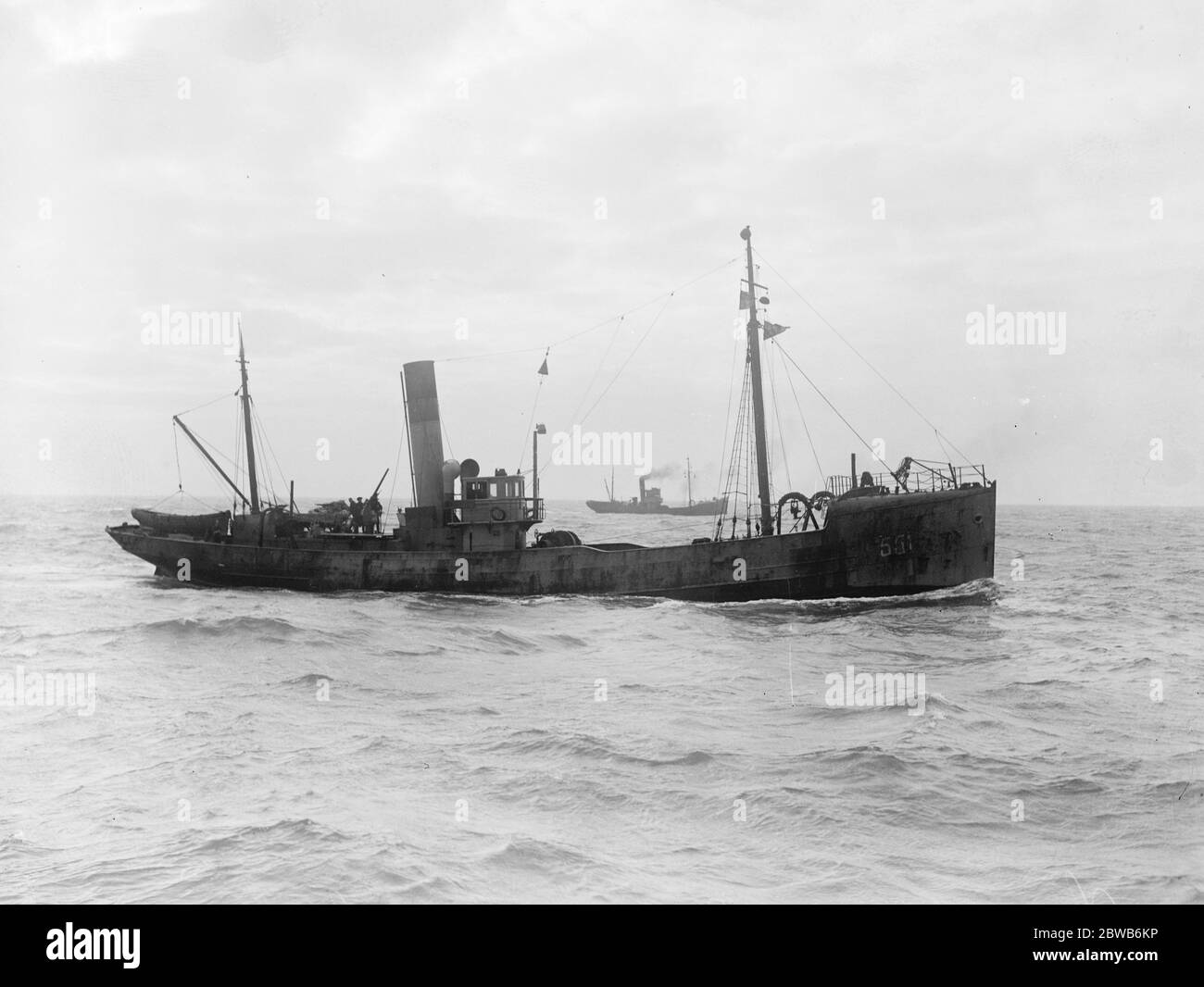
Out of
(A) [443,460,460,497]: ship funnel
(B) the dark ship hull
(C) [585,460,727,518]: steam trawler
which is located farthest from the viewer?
(C) [585,460,727,518]: steam trawler

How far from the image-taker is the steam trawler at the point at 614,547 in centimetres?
3020

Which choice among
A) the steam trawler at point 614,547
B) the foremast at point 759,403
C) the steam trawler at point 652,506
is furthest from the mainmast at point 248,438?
the steam trawler at point 652,506

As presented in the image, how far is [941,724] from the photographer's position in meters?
14.0

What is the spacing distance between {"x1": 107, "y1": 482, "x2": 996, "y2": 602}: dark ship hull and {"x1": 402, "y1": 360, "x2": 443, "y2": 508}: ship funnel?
323 centimetres

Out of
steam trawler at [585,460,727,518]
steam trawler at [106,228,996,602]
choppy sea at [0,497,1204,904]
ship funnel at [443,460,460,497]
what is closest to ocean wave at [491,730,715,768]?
choppy sea at [0,497,1204,904]

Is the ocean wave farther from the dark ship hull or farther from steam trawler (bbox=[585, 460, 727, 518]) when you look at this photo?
steam trawler (bbox=[585, 460, 727, 518])

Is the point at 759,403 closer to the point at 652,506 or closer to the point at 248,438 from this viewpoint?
the point at 248,438

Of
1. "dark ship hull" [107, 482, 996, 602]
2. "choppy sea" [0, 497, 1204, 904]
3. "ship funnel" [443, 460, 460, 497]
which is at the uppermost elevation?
"ship funnel" [443, 460, 460, 497]

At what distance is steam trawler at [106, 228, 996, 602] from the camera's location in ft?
99.1

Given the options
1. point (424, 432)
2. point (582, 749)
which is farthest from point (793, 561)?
point (582, 749)

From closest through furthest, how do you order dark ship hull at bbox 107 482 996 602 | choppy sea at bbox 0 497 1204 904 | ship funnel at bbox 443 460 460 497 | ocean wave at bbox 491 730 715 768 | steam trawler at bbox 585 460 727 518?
choppy sea at bbox 0 497 1204 904, ocean wave at bbox 491 730 715 768, dark ship hull at bbox 107 482 996 602, ship funnel at bbox 443 460 460 497, steam trawler at bbox 585 460 727 518

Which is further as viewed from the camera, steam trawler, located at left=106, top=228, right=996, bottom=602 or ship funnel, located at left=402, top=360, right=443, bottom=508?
ship funnel, located at left=402, top=360, right=443, bottom=508

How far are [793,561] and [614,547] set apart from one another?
6940 mm

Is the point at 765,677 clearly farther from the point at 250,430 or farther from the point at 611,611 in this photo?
the point at 250,430
